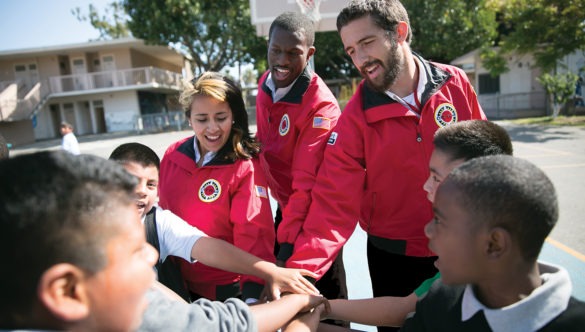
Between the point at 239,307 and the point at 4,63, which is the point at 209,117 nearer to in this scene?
the point at 239,307

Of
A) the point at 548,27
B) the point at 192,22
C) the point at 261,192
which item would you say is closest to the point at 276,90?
the point at 261,192

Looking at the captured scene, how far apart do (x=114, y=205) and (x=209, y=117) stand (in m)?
1.35

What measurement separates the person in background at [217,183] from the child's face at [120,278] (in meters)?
1.06

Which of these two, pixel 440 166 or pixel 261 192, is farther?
pixel 261 192

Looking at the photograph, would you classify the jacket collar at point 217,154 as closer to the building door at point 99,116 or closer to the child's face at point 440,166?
the child's face at point 440,166

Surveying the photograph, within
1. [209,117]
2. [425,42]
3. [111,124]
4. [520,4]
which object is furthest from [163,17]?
[209,117]

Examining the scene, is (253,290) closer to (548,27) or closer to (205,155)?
(205,155)

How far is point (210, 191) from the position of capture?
2074 mm

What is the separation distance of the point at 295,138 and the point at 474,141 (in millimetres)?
1047

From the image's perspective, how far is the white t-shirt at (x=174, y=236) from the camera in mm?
1811

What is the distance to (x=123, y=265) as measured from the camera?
87cm

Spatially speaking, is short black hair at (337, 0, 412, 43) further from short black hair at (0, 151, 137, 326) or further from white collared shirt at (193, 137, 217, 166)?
short black hair at (0, 151, 137, 326)

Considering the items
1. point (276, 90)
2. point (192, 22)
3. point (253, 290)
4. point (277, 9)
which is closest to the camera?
point (253, 290)

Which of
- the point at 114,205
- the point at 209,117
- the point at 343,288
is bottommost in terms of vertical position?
the point at 343,288
